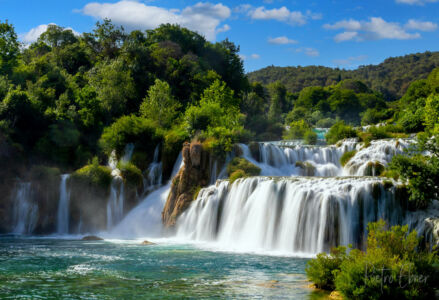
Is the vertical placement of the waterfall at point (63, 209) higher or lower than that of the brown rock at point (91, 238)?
higher

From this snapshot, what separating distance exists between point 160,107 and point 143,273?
33209 mm

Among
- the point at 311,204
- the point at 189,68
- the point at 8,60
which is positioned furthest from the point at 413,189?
the point at 8,60

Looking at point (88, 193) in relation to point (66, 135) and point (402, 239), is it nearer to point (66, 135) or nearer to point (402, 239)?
point (66, 135)

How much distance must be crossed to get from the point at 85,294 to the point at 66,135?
30319 millimetres

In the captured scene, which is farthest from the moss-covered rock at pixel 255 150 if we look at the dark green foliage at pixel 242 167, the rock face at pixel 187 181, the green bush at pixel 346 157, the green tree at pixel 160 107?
the green tree at pixel 160 107

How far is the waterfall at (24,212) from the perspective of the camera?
35.5m

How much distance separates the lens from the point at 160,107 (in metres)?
50.5

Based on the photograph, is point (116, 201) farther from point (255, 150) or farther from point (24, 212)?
point (255, 150)

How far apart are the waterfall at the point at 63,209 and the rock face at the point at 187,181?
8083mm

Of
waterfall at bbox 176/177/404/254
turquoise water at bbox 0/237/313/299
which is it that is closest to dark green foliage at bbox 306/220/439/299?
turquoise water at bbox 0/237/313/299

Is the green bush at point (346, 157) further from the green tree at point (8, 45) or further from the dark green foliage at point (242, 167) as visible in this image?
the green tree at point (8, 45)

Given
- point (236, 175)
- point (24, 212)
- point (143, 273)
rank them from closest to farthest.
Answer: point (143, 273)
point (236, 175)
point (24, 212)

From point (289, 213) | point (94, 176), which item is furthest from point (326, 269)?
point (94, 176)

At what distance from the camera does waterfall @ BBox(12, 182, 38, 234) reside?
3553cm
